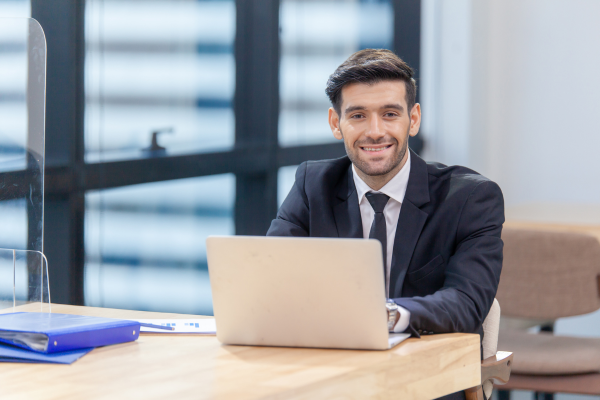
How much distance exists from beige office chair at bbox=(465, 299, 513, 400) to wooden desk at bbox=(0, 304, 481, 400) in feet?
0.49

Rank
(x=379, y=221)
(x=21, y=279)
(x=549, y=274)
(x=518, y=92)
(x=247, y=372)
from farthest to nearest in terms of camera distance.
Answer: (x=518, y=92), (x=549, y=274), (x=379, y=221), (x=21, y=279), (x=247, y=372)

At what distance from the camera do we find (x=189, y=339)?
4.56 feet

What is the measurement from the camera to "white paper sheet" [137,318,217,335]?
145 cm

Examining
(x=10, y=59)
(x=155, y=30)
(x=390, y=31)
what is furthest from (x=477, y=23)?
(x=10, y=59)

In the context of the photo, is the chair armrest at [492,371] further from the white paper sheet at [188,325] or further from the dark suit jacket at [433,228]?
the white paper sheet at [188,325]

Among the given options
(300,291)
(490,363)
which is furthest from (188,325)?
(490,363)

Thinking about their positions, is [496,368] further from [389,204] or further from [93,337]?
[93,337]

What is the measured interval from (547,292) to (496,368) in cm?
105

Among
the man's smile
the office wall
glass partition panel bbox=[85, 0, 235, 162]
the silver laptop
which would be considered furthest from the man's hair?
the office wall

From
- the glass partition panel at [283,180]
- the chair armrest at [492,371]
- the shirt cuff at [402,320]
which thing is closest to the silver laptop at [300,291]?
the shirt cuff at [402,320]

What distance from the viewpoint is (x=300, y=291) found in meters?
1.22

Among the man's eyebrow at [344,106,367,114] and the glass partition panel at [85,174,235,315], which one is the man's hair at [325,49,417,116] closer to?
the man's eyebrow at [344,106,367,114]

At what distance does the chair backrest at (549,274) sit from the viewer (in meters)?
2.44

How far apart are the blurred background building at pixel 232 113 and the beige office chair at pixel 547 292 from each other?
1.13m
